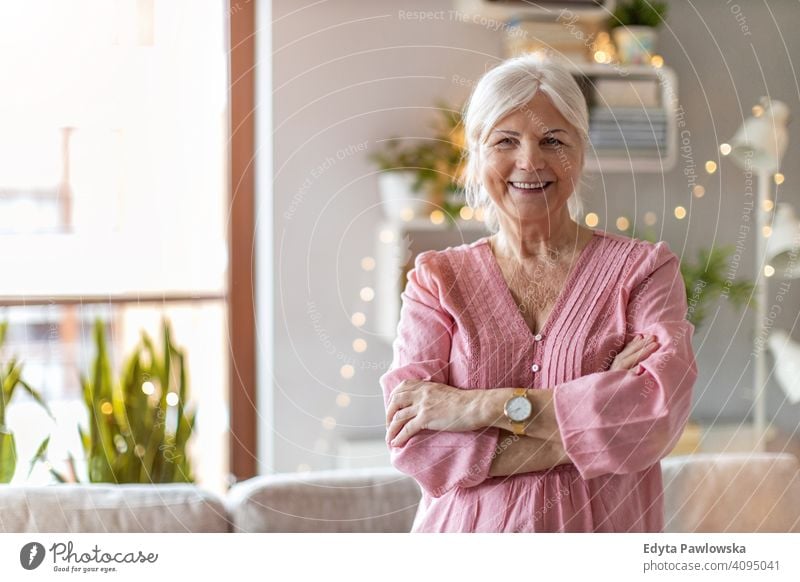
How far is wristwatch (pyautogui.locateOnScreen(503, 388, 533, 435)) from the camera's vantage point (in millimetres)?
1015

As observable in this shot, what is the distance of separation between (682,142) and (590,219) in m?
0.19

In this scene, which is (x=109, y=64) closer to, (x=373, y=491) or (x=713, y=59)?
(x=373, y=491)

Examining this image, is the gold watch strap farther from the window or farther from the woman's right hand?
the window

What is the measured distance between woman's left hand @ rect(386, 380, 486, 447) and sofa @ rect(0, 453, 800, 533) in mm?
454

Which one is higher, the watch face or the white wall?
the white wall

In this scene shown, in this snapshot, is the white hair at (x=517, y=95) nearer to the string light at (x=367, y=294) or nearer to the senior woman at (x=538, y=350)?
the senior woman at (x=538, y=350)

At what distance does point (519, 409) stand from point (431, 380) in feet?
0.36

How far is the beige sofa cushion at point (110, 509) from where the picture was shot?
135 centimetres

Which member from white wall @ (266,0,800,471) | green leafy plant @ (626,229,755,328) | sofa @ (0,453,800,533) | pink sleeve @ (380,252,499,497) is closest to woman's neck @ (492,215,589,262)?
pink sleeve @ (380,252,499,497)

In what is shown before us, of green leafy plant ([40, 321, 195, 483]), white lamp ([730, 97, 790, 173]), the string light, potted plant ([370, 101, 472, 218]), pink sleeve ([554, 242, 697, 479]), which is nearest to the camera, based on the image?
pink sleeve ([554, 242, 697, 479])

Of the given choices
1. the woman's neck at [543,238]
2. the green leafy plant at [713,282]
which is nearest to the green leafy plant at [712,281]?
the green leafy plant at [713,282]

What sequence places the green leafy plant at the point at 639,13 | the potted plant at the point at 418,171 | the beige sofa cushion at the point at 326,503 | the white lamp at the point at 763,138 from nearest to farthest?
the white lamp at the point at 763,138, the beige sofa cushion at the point at 326,503, the green leafy plant at the point at 639,13, the potted plant at the point at 418,171

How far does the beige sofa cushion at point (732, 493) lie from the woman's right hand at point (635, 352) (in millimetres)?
374
